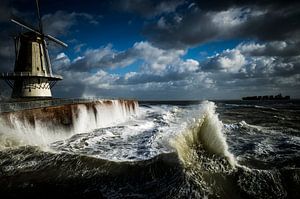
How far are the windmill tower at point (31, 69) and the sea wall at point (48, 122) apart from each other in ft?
22.4

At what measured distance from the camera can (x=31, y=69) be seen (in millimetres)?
23891

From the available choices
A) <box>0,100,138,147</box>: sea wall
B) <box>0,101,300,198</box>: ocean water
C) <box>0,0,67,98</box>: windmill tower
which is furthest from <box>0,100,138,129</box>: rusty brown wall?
<box>0,0,67,98</box>: windmill tower

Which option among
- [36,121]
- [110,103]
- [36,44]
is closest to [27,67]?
[36,44]

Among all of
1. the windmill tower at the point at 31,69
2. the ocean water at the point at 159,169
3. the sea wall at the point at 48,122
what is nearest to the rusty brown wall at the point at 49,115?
the sea wall at the point at 48,122

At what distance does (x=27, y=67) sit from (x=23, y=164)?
1787 centimetres

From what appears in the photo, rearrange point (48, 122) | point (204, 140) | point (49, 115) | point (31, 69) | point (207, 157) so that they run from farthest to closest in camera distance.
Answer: point (31, 69) → point (49, 115) → point (48, 122) → point (204, 140) → point (207, 157)

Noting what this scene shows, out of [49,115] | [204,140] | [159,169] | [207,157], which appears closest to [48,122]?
[49,115]

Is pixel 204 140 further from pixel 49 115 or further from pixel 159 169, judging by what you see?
pixel 49 115

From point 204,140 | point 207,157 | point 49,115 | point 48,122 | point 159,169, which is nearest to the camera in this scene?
point 159,169

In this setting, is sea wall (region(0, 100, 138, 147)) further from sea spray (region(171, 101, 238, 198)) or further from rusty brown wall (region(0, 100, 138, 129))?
sea spray (region(171, 101, 238, 198))

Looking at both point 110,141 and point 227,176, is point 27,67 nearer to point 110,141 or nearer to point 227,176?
point 110,141

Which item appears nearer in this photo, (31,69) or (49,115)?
(49,115)

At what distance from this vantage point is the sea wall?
1225cm

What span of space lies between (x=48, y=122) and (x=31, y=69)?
37.2 feet
